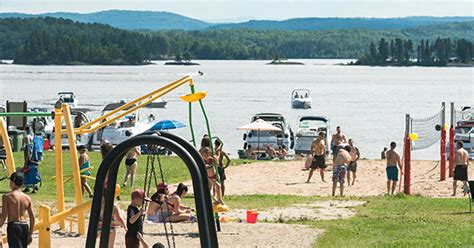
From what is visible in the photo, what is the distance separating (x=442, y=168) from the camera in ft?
86.7

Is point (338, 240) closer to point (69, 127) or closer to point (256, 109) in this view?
point (69, 127)

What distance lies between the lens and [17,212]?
12.6 metres

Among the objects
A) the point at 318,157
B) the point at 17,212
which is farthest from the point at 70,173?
the point at 17,212

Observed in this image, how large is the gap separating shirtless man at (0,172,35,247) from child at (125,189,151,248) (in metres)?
1.09

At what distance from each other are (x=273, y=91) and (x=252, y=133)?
83.4m

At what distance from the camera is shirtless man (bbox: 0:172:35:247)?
41.1 ft

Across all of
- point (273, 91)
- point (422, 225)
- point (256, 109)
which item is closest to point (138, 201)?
point (422, 225)

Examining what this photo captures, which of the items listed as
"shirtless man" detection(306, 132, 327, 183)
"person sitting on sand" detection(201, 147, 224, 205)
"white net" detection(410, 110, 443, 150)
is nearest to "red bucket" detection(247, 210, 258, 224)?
"person sitting on sand" detection(201, 147, 224, 205)

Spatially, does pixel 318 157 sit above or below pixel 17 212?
below

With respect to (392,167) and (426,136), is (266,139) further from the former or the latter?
(392,167)

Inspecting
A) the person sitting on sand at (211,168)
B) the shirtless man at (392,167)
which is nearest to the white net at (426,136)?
the shirtless man at (392,167)

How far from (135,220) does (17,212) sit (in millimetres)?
1346

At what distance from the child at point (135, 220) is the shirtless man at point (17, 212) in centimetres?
109

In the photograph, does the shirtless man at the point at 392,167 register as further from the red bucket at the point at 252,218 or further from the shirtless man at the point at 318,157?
the red bucket at the point at 252,218
